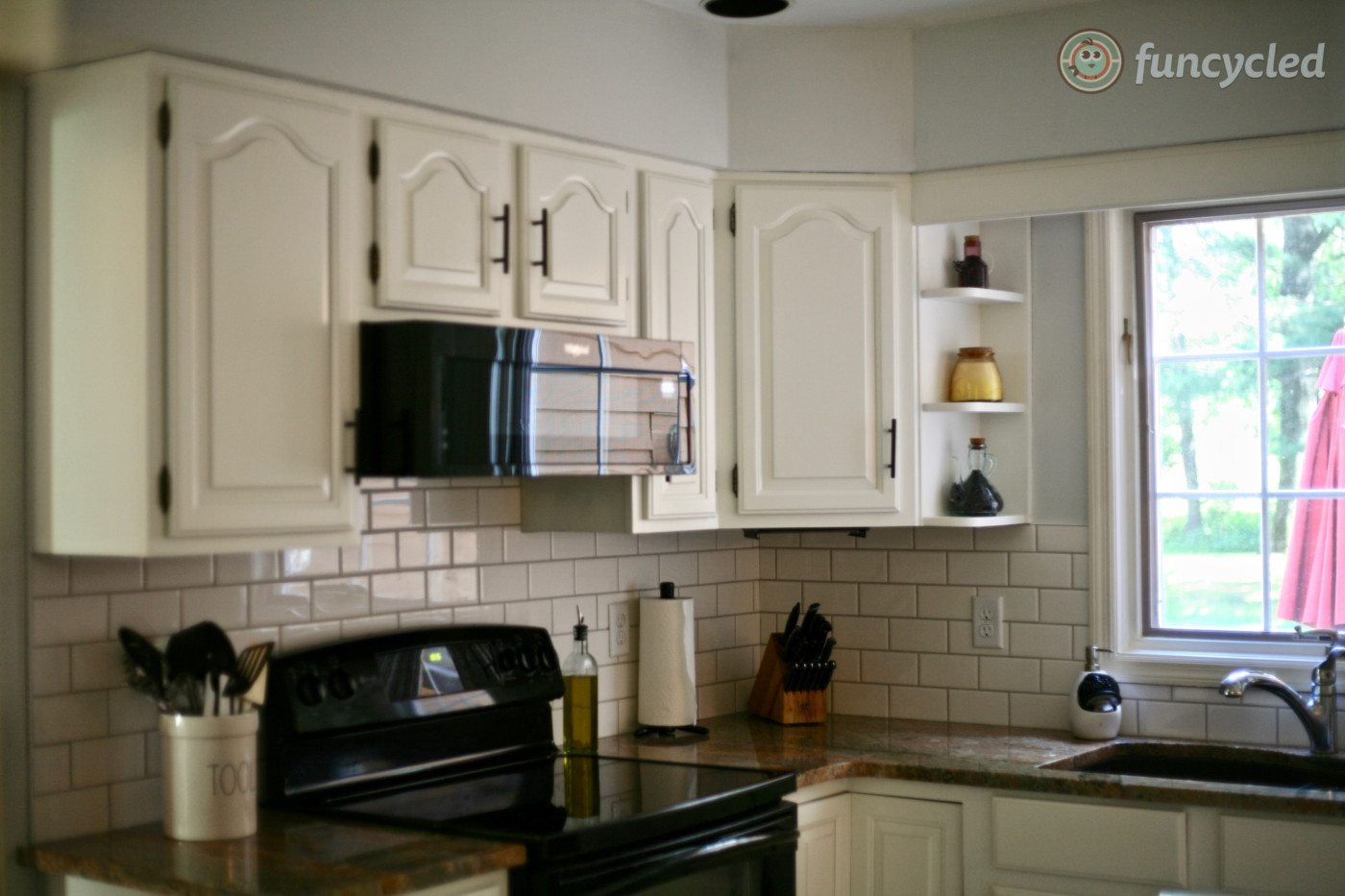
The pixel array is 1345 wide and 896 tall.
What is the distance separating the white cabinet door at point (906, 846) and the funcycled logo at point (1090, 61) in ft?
5.09

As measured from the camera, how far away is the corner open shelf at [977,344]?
10.4 feet

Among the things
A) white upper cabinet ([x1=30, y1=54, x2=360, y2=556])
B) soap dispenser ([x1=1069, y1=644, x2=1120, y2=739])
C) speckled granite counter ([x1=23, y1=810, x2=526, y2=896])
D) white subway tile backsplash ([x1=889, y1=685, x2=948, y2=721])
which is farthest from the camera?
white subway tile backsplash ([x1=889, y1=685, x2=948, y2=721])

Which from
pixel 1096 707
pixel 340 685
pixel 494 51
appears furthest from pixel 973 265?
A: pixel 340 685

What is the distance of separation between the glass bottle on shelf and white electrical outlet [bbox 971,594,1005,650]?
24cm

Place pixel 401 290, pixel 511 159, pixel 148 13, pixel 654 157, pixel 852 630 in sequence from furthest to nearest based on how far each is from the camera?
pixel 852 630, pixel 654 157, pixel 511 159, pixel 401 290, pixel 148 13

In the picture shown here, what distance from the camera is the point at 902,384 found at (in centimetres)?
311

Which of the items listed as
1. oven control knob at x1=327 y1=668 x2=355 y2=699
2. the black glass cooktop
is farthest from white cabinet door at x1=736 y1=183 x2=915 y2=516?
oven control knob at x1=327 y1=668 x2=355 y2=699

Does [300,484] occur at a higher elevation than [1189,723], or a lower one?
higher

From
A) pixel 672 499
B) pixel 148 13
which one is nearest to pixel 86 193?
pixel 148 13

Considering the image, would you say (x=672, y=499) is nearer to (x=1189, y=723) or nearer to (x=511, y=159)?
(x=511, y=159)

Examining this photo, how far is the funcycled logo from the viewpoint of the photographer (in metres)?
2.89

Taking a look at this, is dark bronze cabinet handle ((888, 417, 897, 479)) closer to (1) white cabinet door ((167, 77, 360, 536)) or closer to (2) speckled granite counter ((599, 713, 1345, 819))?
(2) speckled granite counter ((599, 713, 1345, 819))

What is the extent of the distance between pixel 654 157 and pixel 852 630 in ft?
4.40

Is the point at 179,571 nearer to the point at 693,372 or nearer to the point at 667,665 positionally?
the point at 693,372
